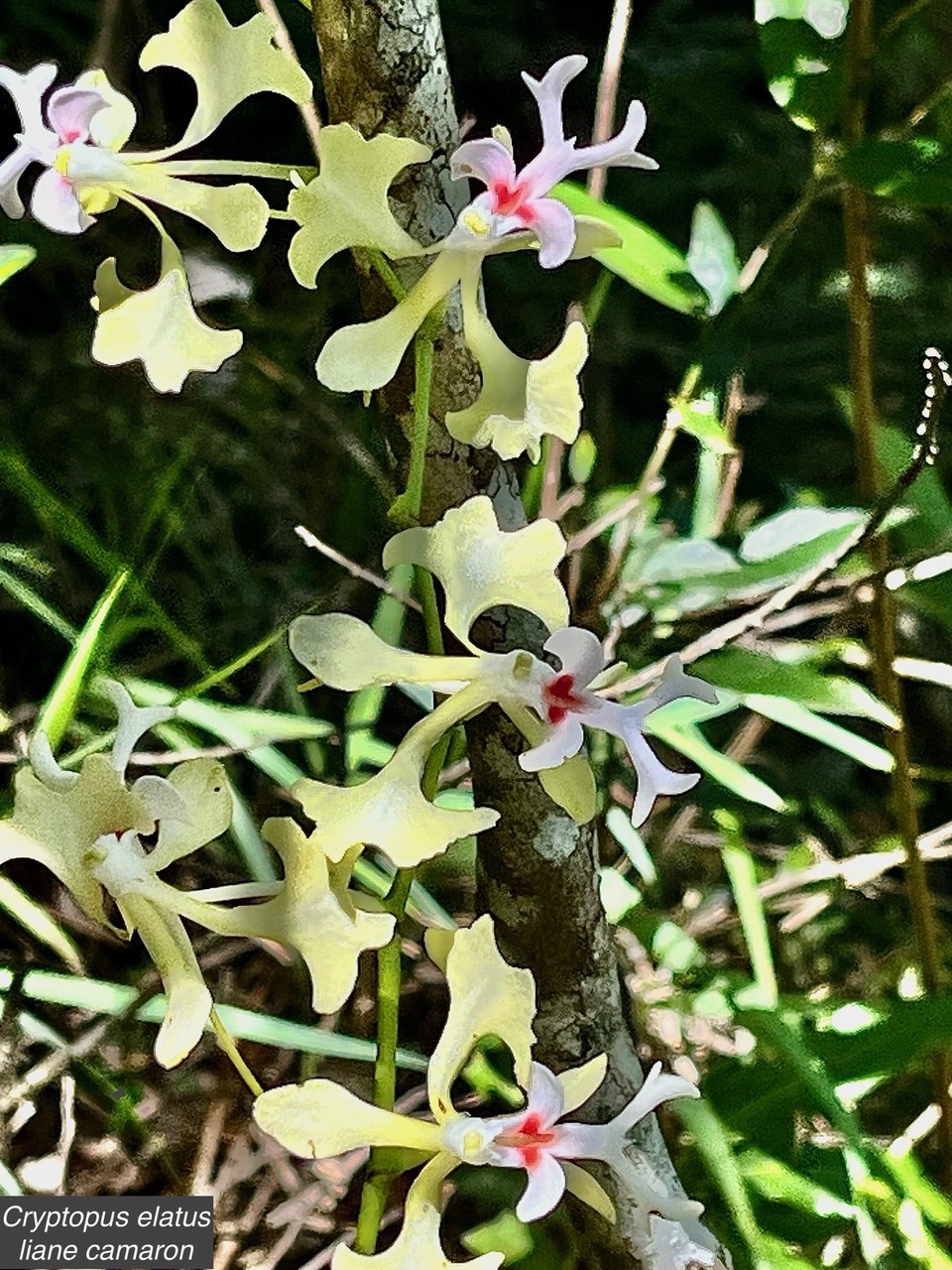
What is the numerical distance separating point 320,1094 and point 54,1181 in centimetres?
27

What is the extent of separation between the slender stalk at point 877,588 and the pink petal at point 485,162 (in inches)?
11.2

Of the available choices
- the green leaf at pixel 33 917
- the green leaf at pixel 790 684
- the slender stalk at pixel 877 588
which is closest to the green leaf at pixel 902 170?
the slender stalk at pixel 877 588

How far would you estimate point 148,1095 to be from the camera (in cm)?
64

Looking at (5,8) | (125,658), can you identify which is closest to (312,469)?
(125,658)

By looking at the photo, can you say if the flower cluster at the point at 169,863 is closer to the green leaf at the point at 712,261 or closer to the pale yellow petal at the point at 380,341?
the pale yellow petal at the point at 380,341

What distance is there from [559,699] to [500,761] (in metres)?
0.07

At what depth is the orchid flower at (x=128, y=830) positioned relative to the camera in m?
0.30

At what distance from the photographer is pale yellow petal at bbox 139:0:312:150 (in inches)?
11.6

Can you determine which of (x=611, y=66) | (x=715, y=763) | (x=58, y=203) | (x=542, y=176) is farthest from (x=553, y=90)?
Result: (x=715, y=763)

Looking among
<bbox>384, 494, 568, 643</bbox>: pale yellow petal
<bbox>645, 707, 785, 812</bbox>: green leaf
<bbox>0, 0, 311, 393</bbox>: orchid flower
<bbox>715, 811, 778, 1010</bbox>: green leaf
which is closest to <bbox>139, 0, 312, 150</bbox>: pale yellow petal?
<bbox>0, 0, 311, 393</bbox>: orchid flower

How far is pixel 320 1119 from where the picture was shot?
12.4 inches

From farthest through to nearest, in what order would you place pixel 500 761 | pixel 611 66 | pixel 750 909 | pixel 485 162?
1. pixel 750 909
2. pixel 611 66
3. pixel 500 761
4. pixel 485 162

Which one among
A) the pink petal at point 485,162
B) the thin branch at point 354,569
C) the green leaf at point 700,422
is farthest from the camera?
the green leaf at point 700,422

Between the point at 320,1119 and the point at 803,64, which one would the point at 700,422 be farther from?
the point at 320,1119
